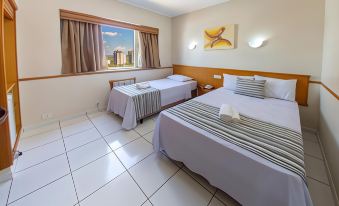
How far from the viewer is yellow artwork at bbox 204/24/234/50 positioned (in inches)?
127

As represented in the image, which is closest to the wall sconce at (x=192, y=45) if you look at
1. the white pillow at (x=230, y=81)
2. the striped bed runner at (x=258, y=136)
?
the white pillow at (x=230, y=81)

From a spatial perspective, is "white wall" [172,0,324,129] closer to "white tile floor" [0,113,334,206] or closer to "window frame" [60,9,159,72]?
"white tile floor" [0,113,334,206]

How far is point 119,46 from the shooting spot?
3.71 m

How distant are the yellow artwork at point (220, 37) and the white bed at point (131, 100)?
1.01m

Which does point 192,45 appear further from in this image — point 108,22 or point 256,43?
point 108,22

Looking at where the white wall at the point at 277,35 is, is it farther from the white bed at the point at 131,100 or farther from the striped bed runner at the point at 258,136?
the striped bed runner at the point at 258,136

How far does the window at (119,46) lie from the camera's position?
347 cm

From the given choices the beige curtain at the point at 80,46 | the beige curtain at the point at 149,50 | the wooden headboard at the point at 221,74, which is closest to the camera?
the wooden headboard at the point at 221,74

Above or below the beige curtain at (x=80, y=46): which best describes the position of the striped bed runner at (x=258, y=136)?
below

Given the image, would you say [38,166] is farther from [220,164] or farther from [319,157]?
[319,157]

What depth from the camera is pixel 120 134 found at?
2492 millimetres

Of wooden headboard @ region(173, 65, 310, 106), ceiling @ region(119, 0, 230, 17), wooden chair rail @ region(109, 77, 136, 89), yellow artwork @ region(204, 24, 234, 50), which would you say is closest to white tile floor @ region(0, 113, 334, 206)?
wooden headboard @ region(173, 65, 310, 106)

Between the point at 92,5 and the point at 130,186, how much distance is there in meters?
3.29

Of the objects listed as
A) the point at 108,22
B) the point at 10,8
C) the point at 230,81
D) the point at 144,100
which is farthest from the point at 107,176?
the point at 108,22
